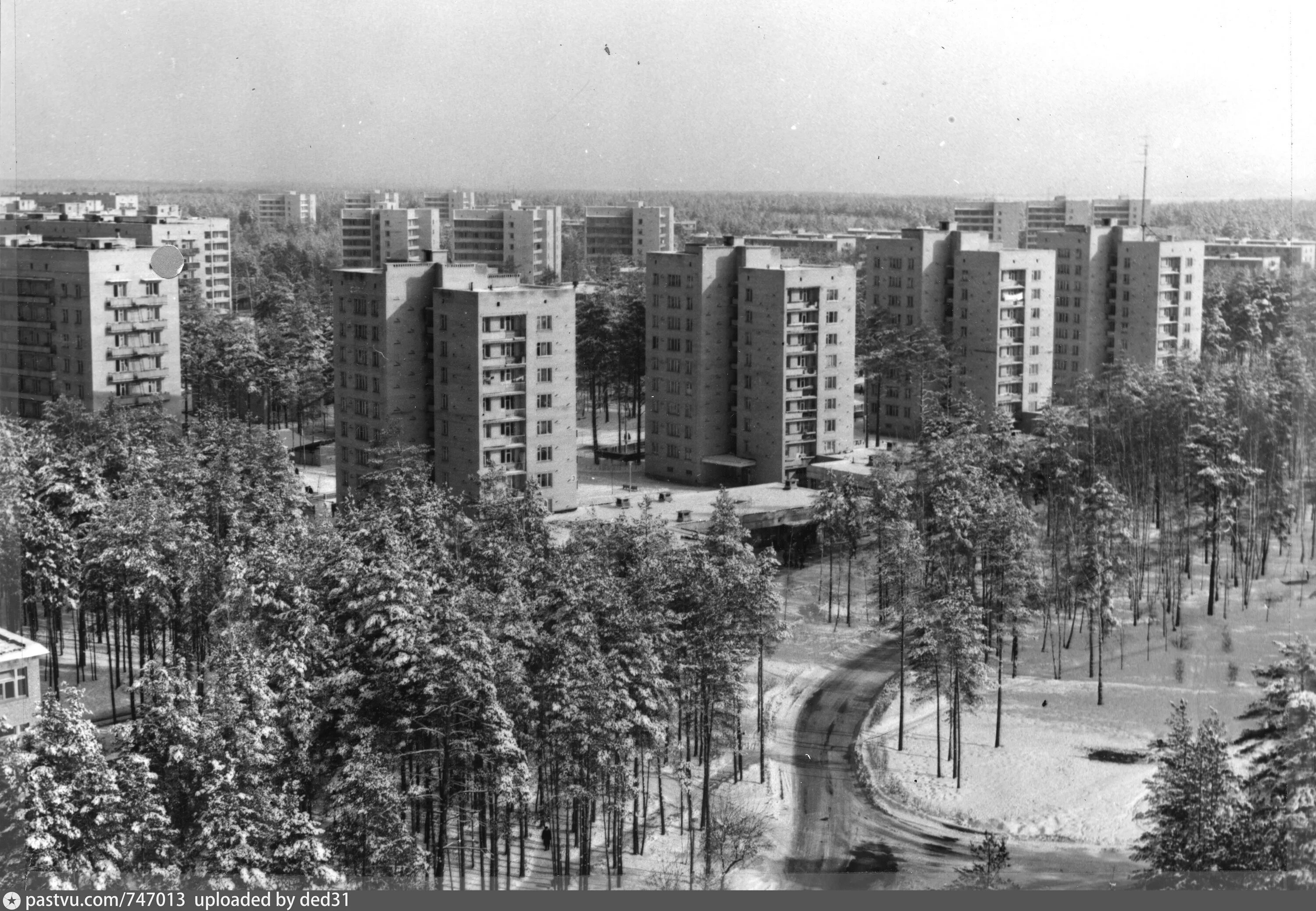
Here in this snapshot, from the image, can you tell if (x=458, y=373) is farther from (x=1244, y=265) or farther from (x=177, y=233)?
(x=177, y=233)

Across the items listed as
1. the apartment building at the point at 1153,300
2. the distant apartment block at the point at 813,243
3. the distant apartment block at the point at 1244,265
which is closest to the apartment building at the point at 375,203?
the distant apartment block at the point at 813,243

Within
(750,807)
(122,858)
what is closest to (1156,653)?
(750,807)

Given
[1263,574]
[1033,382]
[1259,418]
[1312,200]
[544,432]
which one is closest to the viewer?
[1312,200]

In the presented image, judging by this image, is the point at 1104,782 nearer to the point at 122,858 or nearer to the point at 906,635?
the point at 906,635

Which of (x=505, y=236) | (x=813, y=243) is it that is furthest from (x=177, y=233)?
(x=813, y=243)

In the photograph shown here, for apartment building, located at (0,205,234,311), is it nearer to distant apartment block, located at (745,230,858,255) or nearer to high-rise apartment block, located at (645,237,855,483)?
high-rise apartment block, located at (645,237,855,483)

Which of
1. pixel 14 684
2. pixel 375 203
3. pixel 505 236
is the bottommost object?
pixel 14 684
